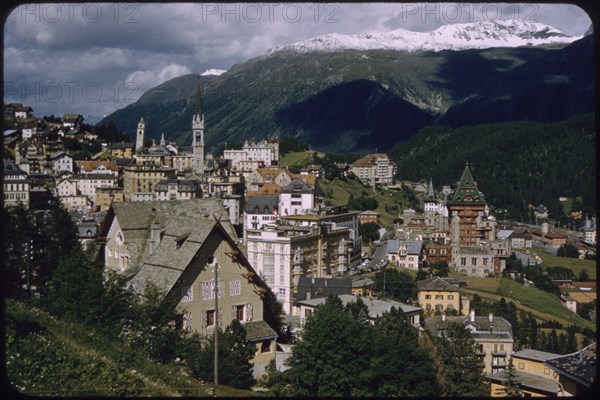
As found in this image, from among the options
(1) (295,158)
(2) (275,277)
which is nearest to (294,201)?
(2) (275,277)

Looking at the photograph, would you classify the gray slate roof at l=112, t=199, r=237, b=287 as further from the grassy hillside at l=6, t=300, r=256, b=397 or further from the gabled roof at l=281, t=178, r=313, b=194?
the gabled roof at l=281, t=178, r=313, b=194

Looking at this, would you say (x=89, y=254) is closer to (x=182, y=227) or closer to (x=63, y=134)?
(x=182, y=227)

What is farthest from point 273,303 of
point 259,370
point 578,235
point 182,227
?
point 578,235

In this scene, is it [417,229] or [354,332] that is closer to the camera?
[354,332]

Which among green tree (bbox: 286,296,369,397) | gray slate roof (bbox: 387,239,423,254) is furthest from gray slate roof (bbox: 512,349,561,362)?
gray slate roof (bbox: 387,239,423,254)

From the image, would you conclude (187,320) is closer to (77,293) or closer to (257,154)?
(77,293)
